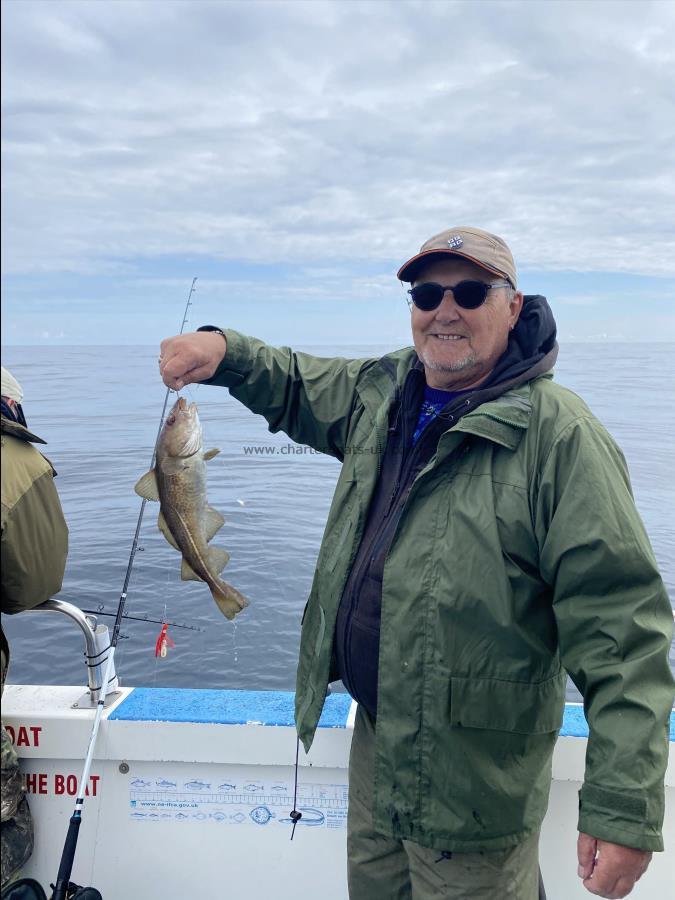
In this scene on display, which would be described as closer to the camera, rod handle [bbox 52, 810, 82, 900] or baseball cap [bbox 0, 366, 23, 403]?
A: baseball cap [bbox 0, 366, 23, 403]

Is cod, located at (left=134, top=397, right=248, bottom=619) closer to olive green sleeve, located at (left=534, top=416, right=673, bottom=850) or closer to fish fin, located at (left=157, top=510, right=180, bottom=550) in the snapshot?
fish fin, located at (left=157, top=510, right=180, bottom=550)

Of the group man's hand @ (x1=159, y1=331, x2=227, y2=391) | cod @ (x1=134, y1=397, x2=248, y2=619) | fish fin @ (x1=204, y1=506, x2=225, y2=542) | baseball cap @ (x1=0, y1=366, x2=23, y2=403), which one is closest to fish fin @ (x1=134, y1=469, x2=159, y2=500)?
cod @ (x1=134, y1=397, x2=248, y2=619)

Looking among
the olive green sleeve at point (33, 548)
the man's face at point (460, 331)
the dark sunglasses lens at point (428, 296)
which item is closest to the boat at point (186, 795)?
the olive green sleeve at point (33, 548)

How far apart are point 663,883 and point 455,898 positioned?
1263mm

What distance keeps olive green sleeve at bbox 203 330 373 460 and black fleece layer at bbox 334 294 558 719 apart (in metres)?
0.37

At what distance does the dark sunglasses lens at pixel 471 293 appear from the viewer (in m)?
2.51

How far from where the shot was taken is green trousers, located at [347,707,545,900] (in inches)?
88.1

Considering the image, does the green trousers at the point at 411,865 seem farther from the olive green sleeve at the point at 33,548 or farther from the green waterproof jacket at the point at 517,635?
the olive green sleeve at the point at 33,548

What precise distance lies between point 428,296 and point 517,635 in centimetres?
115

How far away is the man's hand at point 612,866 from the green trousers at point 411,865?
0.35 meters

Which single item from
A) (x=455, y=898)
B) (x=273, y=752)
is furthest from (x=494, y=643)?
(x=273, y=752)

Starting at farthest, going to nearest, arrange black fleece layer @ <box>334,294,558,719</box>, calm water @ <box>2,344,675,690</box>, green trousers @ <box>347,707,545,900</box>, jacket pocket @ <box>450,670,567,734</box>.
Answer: calm water @ <box>2,344,675,690</box>, black fleece layer @ <box>334,294,558,719</box>, green trousers @ <box>347,707,545,900</box>, jacket pocket @ <box>450,670,567,734</box>

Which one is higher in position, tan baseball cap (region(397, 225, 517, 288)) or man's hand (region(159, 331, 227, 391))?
A: tan baseball cap (region(397, 225, 517, 288))

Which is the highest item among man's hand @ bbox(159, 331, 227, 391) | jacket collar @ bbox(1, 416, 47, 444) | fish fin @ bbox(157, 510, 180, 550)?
man's hand @ bbox(159, 331, 227, 391)
